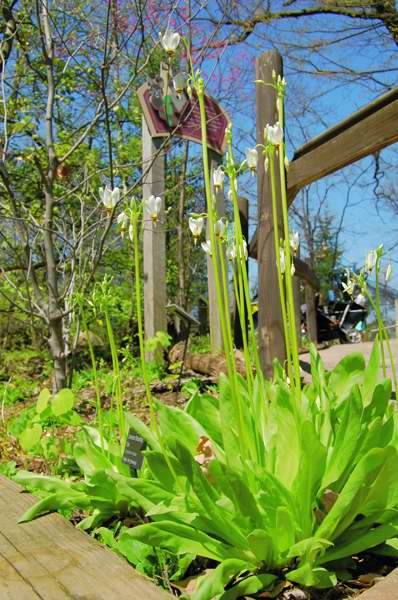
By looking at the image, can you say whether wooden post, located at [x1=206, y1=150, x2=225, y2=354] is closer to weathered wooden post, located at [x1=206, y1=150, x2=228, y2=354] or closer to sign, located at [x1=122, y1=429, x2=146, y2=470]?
weathered wooden post, located at [x1=206, y1=150, x2=228, y2=354]

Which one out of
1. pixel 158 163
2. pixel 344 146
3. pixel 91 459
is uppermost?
pixel 158 163

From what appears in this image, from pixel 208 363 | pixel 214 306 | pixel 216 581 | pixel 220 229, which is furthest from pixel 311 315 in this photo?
pixel 216 581

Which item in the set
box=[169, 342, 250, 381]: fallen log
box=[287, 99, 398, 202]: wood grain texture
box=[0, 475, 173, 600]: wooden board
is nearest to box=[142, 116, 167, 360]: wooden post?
box=[169, 342, 250, 381]: fallen log

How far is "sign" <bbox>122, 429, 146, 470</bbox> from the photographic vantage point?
178 cm

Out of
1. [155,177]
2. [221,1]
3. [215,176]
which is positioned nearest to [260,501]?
[215,176]

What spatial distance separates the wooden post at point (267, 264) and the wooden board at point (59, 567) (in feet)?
6.54

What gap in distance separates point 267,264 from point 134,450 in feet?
6.26

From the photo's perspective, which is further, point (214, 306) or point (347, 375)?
point (214, 306)

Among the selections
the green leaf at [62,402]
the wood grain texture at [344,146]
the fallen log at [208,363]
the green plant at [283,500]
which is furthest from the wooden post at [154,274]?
the green plant at [283,500]

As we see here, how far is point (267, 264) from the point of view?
3451 millimetres

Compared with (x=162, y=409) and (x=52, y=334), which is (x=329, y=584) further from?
(x=52, y=334)

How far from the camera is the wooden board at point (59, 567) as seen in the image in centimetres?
114

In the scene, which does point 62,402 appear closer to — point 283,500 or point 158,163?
point 283,500

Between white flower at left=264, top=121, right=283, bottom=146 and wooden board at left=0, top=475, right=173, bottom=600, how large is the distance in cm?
109
